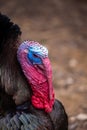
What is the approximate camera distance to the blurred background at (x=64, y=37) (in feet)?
20.1

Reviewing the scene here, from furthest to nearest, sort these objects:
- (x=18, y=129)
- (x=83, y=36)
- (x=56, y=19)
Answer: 1. (x=56, y=19)
2. (x=83, y=36)
3. (x=18, y=129)

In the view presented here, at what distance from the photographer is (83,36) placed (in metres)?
7.79

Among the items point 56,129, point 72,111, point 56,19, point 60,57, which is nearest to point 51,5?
point 56,19

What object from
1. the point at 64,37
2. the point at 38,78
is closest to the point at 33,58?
the point at 38,78

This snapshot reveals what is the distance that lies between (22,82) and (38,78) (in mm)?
128

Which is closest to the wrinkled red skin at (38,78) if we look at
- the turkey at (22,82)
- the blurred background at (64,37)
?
the turkey at (22,82)

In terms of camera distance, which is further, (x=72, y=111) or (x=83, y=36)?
(x=83, y=36)

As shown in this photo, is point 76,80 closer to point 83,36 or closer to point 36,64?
point 83,36

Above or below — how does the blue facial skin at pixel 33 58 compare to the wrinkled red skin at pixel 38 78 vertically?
above

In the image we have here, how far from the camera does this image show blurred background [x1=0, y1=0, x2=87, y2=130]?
6.11 metres

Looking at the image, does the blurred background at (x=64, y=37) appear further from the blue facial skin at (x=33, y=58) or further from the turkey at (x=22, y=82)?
the blue facial skin at (x=33, y=58)

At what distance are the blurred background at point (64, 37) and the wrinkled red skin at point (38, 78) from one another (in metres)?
1.41

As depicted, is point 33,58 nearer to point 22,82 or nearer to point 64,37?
point 22,82

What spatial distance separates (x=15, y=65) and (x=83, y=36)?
161 inches
